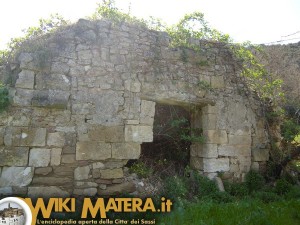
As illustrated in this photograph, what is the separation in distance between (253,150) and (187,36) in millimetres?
2936

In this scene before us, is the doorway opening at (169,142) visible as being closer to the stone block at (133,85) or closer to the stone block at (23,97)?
the stone block at (133,85)

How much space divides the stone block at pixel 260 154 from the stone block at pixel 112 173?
10.4 feet

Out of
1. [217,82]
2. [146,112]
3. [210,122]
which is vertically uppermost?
[217,82]

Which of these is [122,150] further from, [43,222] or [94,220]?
[43,222]

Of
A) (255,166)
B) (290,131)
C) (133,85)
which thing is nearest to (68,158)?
(133,85)

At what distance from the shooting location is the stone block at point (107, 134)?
186 inches

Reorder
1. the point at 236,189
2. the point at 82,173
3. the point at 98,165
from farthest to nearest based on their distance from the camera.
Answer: the point at 236,189
the point at 98,165
the point at 82,173

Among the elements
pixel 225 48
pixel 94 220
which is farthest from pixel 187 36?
pixel 94 220

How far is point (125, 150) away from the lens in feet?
16.1

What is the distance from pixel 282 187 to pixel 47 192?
4.55 m

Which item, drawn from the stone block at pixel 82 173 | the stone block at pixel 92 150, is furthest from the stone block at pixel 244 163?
the stone block at pixel 82 173

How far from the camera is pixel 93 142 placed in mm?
4719

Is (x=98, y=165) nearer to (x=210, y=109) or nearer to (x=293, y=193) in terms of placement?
(x=210, y=109)

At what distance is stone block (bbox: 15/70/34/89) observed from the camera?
4430 millimetres
